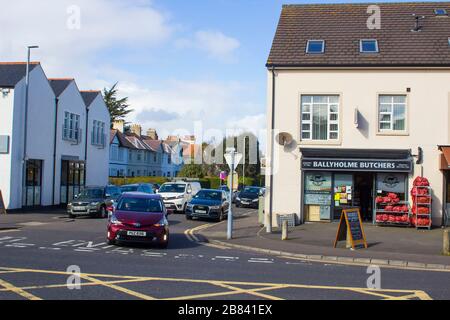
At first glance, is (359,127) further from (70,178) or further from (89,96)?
(89,96)

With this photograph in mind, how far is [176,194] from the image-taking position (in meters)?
29.1

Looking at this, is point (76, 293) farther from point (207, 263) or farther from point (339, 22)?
point (339, 22)

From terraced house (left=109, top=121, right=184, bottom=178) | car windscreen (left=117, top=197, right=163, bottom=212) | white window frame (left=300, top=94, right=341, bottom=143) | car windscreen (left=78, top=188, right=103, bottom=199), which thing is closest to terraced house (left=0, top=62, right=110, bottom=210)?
car windscreen (left=78, top=188, right=103, bottom=199)

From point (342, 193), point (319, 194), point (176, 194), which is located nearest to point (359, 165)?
point (342, 193)

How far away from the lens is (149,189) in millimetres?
29734

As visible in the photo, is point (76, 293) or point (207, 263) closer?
point (76, 293)

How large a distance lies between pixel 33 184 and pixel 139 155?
40461mm

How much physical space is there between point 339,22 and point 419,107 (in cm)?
590

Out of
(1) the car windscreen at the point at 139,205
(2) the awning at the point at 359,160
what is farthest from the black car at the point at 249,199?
(1) the car windscreen at the point at 139,205

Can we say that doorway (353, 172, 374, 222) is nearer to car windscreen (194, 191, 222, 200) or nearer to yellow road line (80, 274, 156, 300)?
car windscreen (194, 191, 222, 200)

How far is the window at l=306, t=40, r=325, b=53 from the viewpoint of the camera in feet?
75.5

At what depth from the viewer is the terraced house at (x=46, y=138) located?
1054 inches

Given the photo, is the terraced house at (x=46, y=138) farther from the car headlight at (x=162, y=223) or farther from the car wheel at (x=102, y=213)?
the car headlight at (x=162, y=223)
